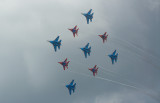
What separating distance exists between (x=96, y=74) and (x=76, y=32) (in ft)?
79.8

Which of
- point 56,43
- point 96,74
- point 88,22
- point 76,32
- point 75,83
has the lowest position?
point 75,83

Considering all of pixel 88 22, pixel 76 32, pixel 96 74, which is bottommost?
pixel 96 74

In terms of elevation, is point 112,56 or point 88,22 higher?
point 88,22

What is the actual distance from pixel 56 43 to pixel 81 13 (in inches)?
843

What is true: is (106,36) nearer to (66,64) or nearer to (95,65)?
(95,65)

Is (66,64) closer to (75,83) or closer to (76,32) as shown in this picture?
(75,83)

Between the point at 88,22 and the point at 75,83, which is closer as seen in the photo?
the point at 75,83

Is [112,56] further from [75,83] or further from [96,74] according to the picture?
[75,83]

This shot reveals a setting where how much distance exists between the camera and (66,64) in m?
108

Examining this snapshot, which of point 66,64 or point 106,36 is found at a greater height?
point 106,36

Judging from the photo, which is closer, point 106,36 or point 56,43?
point 56,43

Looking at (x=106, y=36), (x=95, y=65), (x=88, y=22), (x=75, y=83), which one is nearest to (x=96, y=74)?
(x=95, y=65)

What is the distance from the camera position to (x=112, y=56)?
116938 millimetres

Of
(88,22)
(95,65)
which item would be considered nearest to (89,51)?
(95,65)
